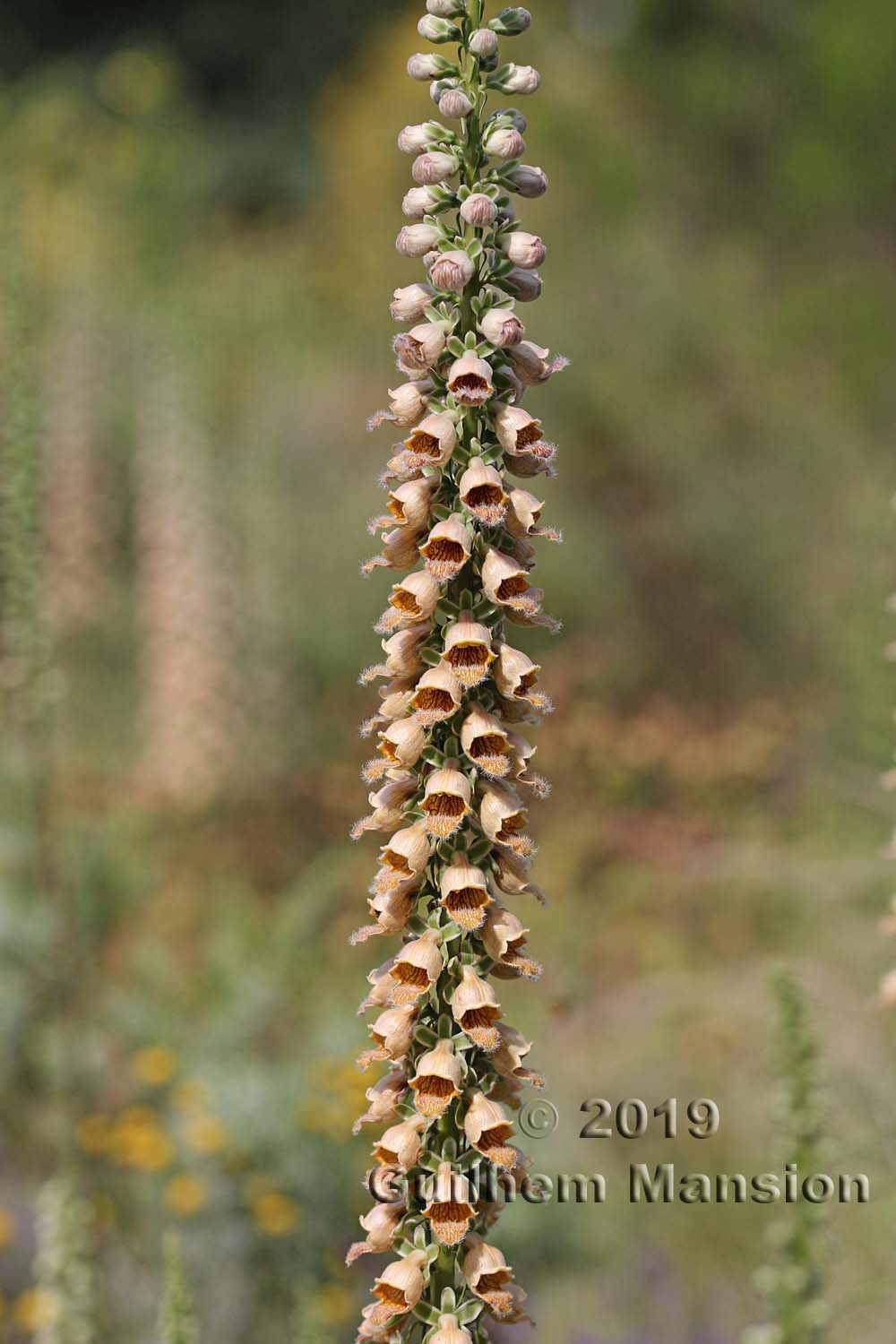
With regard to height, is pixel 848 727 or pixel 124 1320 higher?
pixel 848 727

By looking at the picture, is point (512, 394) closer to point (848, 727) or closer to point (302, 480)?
point (848, 727)

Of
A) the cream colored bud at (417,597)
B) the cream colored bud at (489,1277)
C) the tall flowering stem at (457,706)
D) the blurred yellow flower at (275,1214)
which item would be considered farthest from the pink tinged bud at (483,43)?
the blurred yellow flower at (275,1214)

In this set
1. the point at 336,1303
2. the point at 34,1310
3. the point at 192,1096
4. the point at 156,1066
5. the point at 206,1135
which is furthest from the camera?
the point at 156,1066

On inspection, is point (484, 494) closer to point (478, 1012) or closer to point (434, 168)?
point (434, 168)

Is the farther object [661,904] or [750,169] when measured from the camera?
[750,169]

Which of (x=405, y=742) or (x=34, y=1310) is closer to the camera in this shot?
(x=405, y=742)

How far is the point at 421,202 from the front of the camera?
2.01 metres

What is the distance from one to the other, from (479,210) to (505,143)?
0.32 feet

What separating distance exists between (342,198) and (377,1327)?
25.8 m

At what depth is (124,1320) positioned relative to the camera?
4.61m

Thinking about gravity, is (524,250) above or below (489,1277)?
above

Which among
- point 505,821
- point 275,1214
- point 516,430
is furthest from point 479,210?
point 275,1214

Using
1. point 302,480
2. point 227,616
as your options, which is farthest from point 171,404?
point 302,480

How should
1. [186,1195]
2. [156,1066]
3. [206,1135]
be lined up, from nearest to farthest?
[186,1195]
[206,1135]
[156,1066]
